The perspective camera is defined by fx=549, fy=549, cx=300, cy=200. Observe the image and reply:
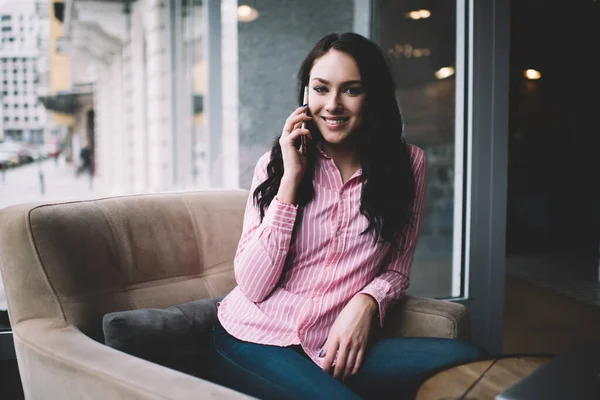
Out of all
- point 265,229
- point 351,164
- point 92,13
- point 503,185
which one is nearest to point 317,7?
point 503,185

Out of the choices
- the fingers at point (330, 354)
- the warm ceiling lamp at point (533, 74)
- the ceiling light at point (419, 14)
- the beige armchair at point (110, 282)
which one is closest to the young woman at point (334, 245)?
the fingers at point (330, 354)

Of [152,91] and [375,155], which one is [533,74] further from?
[375,155]

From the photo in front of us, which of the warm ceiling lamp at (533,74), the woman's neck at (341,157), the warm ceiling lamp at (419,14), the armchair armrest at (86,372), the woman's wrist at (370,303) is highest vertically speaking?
the warm ceiling lamp at (533,74)

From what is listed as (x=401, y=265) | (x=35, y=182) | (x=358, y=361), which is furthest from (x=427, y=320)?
(x=35, y=182)

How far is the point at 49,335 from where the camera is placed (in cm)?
118

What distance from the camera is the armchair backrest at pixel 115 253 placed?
1.27m

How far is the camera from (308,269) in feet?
4.27

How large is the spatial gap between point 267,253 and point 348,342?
10.5 inches

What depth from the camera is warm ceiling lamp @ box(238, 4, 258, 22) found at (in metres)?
2.78

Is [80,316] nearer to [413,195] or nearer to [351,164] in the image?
[351,164]

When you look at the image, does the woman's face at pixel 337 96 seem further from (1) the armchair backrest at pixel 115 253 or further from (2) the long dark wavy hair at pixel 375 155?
(1) the armchair backrest at pixel 115 253

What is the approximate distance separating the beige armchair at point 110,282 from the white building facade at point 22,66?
0.97 meters

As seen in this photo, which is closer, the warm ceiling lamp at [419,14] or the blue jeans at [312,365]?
the blue jeans at [312,365]

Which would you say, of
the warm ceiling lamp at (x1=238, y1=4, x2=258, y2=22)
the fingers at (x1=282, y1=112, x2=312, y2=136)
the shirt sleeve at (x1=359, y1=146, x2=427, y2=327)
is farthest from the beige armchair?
the warm ceiling lamp at (x1=238, y1=4, x2=258, y2=22)
